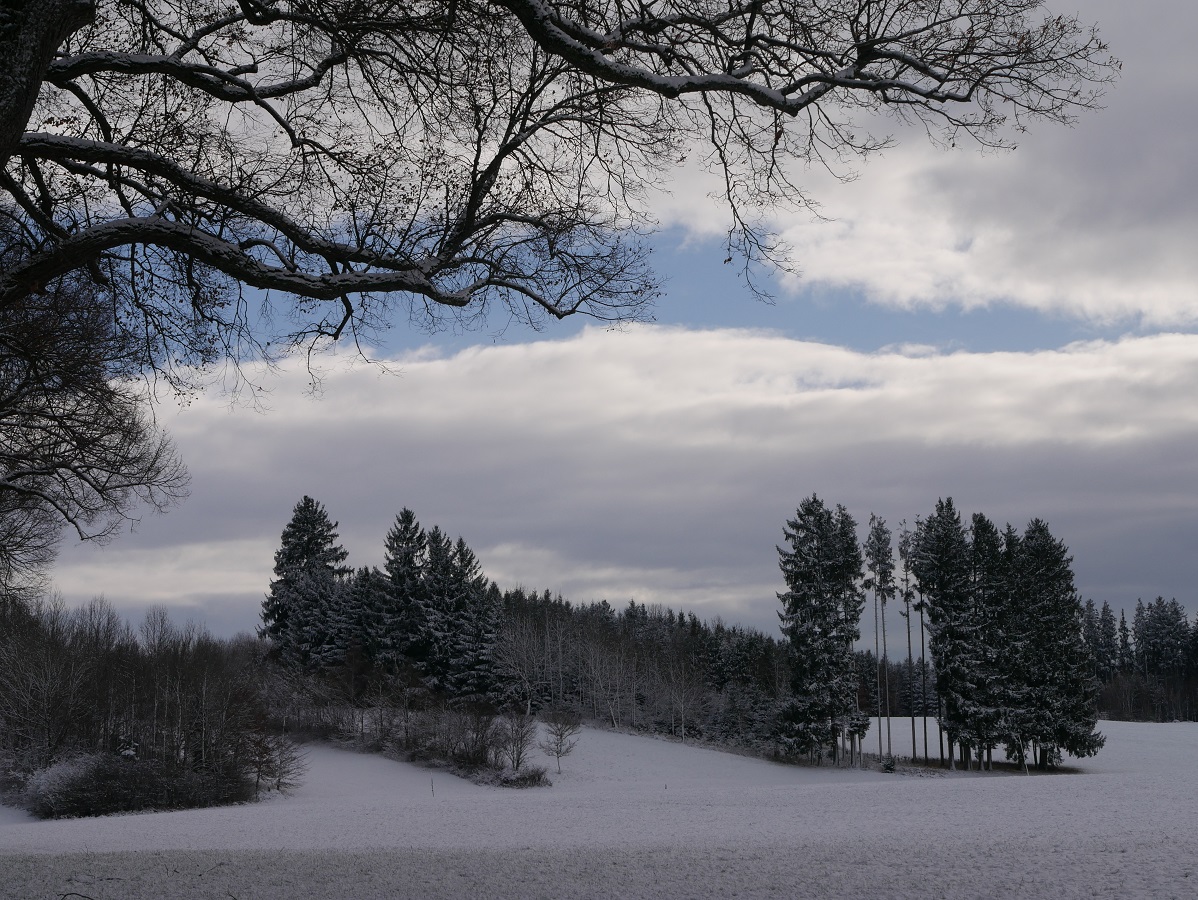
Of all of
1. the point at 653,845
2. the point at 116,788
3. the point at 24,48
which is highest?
the point at 24,48

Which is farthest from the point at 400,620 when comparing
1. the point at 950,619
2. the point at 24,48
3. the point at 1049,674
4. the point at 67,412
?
the point at 24,48

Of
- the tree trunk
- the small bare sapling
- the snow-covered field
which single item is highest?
the tree trunk

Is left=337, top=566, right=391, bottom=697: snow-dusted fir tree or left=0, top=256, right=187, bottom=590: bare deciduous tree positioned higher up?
left=0, top=256, right=187, bottom=590: bare deciduous tree

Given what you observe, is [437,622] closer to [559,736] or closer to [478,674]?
[478,674]

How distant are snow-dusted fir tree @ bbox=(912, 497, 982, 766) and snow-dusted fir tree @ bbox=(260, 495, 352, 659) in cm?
4140

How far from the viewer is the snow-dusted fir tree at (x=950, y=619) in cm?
4978

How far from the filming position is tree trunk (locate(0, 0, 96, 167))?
5082mm

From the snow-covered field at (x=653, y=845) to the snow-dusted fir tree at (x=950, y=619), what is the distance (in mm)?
14681

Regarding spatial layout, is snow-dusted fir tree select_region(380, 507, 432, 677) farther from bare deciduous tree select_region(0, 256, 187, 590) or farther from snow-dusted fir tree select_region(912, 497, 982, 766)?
bare deciduous tree select_region(0, 256, 187, 590)

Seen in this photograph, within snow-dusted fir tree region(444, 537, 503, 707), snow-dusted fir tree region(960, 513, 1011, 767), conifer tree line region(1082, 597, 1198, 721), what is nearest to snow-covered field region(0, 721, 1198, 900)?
snow-dusted fir tree region(960, 513, 1011, 767)

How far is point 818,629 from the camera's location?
52.8 m

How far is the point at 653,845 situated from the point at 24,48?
13745 millimetres

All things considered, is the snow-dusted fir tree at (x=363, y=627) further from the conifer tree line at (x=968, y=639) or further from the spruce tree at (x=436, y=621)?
the conifer tree line at (x=968, y=639)

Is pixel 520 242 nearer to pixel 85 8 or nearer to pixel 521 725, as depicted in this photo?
pixel 85 8
